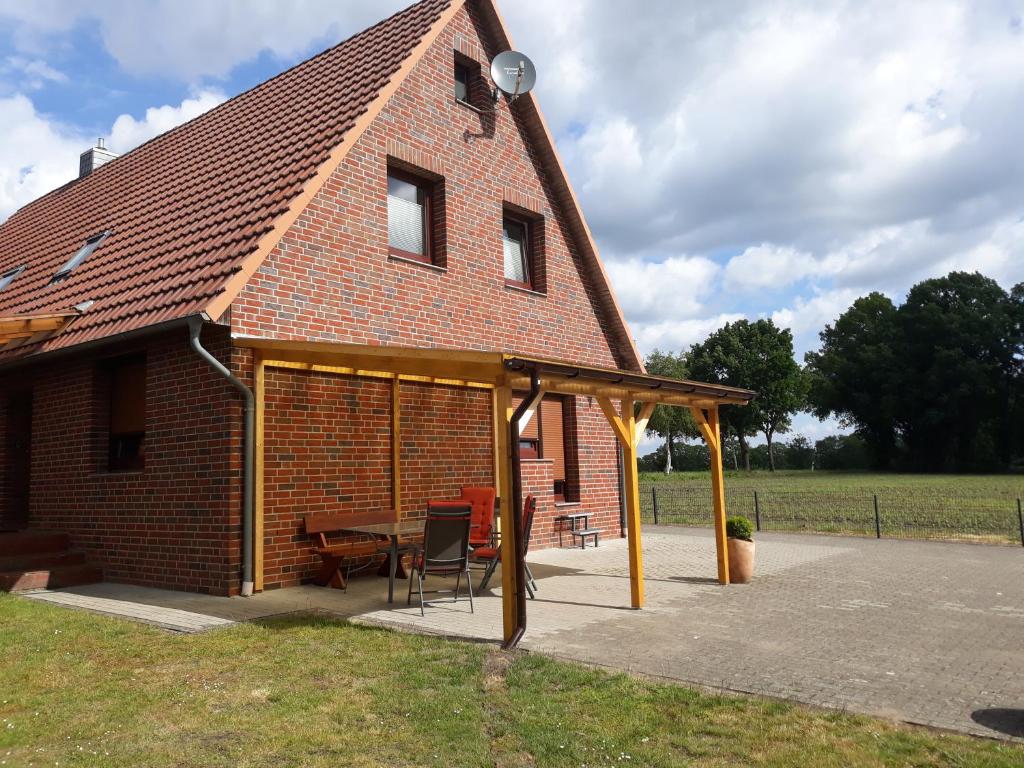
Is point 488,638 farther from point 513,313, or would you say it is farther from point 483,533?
point 513,313

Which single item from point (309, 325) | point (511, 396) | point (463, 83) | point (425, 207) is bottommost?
point (511, 396)

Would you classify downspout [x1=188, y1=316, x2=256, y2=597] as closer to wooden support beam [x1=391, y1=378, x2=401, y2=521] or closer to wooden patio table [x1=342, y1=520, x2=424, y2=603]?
wooden patio table [x1=342, y1=520, x2=424, y2=603]

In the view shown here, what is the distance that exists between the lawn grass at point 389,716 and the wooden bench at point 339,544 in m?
2.64

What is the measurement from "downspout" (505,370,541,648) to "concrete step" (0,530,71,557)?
21.7 ft

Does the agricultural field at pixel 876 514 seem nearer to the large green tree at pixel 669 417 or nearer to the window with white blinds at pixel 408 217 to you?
the window with white blinds at pixel 408 217

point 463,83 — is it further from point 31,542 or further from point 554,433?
point 31,542

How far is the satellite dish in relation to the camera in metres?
12.4

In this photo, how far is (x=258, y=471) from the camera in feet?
27.3

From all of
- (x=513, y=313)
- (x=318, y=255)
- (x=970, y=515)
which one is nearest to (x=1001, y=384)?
(x=970, y=515)

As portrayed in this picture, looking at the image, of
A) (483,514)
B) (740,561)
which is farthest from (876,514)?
(483,514)

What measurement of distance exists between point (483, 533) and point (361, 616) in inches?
103

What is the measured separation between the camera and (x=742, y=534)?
922 centimetres

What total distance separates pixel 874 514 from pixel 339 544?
1243cm

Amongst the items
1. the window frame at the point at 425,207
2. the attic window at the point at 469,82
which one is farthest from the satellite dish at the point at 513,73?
the window frame at the point at 425,207
